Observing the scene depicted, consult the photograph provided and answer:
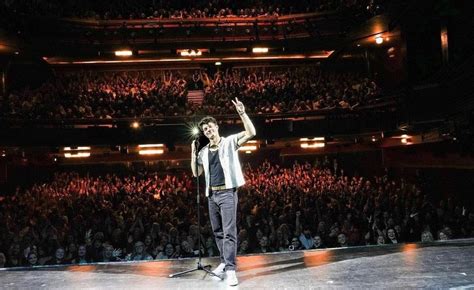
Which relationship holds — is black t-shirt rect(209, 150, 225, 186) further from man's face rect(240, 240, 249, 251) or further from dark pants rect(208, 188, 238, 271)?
man's face rect(240, 240, 249, 251)

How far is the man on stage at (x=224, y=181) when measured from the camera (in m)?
4.00

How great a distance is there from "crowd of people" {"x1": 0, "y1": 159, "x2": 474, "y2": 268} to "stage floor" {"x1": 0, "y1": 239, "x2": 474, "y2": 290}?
2559 millimetres

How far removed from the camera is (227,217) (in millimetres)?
4027

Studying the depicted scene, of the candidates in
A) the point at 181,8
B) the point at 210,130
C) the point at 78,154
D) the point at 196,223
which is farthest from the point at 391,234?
the point at 181,8

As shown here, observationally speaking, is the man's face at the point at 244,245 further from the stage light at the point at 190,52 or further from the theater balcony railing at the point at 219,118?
the stage light at the point at 190,52

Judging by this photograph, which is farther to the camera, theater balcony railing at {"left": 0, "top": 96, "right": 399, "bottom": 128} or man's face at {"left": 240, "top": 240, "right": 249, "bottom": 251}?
theater balcony railing at {"left": 0, "top": 96, "right": 399, "bottom": 128}

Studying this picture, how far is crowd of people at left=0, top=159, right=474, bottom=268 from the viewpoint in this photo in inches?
297

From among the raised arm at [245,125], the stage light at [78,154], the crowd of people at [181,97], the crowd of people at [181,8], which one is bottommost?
the raised arm at [245,125]

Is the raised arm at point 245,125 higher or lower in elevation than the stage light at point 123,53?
lower

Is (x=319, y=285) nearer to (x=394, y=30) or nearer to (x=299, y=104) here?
(x=299, y=104)

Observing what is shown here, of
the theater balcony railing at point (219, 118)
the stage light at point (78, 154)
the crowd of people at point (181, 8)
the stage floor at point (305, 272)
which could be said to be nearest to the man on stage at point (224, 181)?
the stage floor at point (305, 272)

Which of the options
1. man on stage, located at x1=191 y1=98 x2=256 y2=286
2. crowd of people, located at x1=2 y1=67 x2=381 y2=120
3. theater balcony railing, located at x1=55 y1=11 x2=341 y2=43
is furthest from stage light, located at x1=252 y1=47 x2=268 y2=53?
man on stage, located at x1=191 y1=98 x2=256 y2=286

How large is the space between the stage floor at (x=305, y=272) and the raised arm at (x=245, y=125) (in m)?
1.25

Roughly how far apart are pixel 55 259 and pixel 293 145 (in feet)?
30.4
